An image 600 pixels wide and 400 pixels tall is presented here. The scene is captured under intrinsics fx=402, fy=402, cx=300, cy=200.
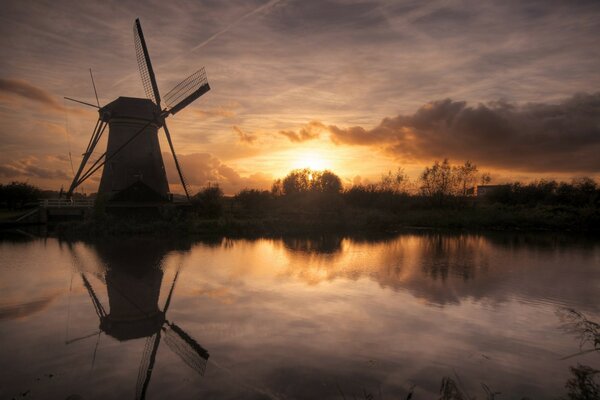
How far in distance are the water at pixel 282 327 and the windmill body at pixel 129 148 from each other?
1240 cm

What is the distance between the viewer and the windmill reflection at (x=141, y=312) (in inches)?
256

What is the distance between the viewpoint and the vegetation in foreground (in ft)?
87.2

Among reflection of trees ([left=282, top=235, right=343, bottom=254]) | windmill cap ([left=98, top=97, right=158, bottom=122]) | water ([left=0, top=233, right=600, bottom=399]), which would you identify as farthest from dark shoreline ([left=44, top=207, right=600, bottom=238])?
water ([left=0, top=233, right=600, bottom=399])

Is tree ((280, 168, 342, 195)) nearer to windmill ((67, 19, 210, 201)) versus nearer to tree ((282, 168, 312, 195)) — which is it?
tree ((282, 168, 312, 195))

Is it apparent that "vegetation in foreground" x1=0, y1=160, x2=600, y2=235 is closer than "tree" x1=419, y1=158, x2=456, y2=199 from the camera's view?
Yes

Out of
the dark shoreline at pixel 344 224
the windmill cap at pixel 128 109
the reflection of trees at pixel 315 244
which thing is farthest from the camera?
the windmill cap at pixel 128 109

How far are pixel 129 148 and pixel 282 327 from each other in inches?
949

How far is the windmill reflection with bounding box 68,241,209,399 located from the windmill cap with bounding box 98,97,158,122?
1553 cm

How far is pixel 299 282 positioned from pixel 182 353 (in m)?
6.00

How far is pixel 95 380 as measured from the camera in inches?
221

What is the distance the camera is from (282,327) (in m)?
7.98

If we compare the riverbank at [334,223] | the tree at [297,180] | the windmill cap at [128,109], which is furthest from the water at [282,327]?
the tree at [297,180]

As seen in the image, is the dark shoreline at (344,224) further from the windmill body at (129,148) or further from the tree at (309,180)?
the tree at (309,180)

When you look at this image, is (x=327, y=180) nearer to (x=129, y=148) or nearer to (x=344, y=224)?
(x=344, y=224)
